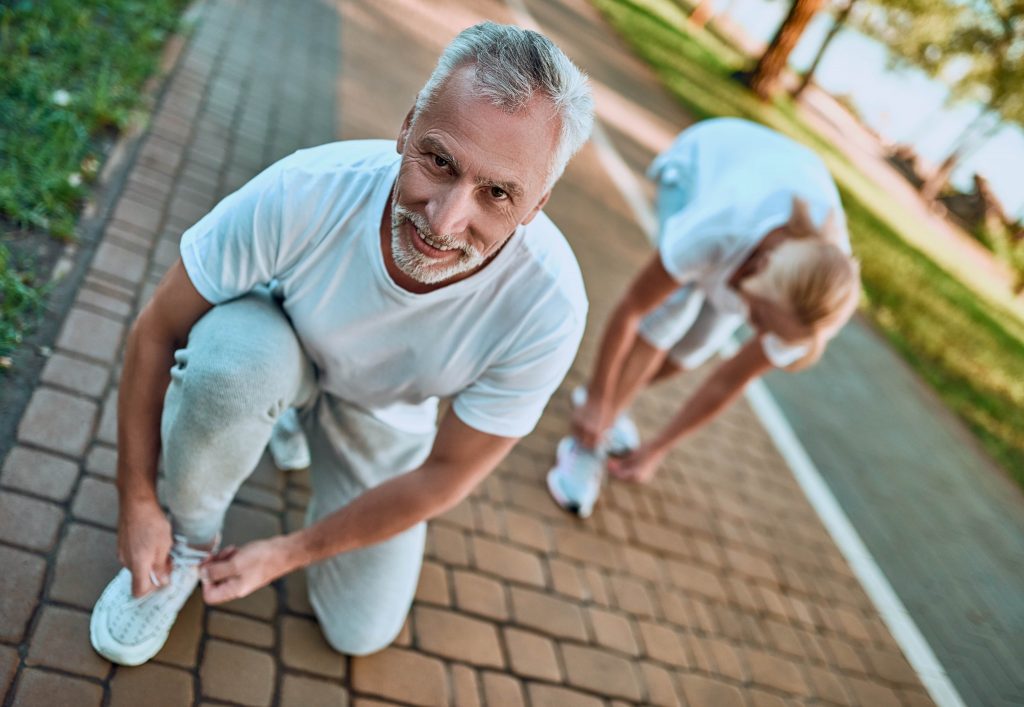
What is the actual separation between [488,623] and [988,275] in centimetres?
1673

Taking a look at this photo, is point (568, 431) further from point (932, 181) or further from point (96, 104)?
point (932, 181)

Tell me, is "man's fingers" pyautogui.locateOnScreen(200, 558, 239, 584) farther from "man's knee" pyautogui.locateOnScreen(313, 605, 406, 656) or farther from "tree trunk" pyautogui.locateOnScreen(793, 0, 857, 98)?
"tree trunk" pyautogui.locateOnScreen(793, 0, 857, 98)

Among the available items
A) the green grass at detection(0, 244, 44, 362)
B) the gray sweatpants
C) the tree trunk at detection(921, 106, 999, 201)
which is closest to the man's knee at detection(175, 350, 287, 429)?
the gray sweatpants

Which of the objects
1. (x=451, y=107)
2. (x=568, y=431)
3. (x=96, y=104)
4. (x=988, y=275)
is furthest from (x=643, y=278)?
(x=988, y=275)

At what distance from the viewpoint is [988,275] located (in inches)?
631

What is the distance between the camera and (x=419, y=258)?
1.69m

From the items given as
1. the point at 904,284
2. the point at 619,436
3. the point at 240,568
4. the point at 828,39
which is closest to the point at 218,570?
the point at 240,568

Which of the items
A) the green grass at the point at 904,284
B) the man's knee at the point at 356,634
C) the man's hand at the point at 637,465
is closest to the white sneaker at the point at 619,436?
the man's hand at the point at 637,465

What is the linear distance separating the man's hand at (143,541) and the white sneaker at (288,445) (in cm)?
75

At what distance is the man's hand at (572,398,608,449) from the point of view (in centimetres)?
346

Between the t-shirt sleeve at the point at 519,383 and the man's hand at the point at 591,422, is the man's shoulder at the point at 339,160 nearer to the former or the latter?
the t-shirt sleeve at the point at 519,383

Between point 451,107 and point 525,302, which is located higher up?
point 451,107

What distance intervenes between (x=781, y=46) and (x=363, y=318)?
648 inches

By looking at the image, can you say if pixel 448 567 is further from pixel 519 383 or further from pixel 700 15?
pixel 700 15
